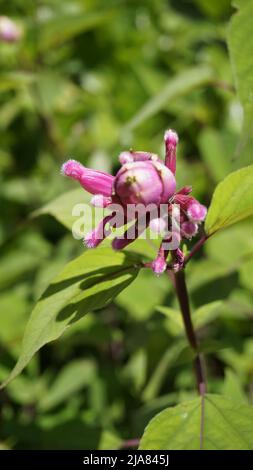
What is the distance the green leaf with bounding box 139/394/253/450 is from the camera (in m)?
1.15

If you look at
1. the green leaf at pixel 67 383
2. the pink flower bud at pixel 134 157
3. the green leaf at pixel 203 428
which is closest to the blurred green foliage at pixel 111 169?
the green leaf at pixel 67 383

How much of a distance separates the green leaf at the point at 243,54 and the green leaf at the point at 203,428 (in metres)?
0.54

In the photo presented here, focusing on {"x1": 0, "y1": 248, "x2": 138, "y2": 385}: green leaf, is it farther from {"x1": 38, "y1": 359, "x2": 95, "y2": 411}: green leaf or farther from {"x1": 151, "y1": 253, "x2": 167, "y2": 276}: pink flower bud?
{"x1": 38, "y1": 359, "x2": 95, "y2": 411}: green leaf

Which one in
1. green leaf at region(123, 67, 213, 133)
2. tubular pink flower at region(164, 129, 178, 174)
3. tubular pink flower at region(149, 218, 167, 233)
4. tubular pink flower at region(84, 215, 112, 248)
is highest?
green leaf at region(123, 67, 213, 133)

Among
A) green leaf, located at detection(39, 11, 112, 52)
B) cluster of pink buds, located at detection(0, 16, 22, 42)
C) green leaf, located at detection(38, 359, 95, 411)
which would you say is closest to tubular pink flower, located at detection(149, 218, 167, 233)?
green leaf, located at detection(38, 359, 95, 411)

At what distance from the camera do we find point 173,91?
2.11 metres

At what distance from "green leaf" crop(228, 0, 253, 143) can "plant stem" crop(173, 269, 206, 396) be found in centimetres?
33

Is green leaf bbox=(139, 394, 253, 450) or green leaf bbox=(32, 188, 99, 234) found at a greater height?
green leaf bbox=(32, 188, 99, 234)

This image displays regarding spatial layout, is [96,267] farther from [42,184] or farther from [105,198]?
[42,184]

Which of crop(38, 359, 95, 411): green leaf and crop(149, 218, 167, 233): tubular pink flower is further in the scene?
crop(38, 359, 95, 411): green leaf

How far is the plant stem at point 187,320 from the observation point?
1216 mm

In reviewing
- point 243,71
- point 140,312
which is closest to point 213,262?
point 140,312

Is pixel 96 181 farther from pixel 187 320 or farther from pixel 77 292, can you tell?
pixel 187 320

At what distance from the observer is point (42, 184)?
8.71 feet
